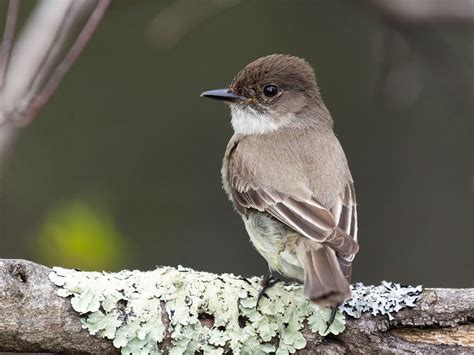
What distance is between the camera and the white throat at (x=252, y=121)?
608cm

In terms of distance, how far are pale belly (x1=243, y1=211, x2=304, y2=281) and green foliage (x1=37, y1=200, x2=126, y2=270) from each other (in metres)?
0.87

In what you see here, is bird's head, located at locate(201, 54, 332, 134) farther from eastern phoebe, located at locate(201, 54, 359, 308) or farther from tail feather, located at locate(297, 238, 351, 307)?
tail feather, located at locate(297, 238, 351, 307)

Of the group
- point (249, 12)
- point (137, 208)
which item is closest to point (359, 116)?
point (249, 12)

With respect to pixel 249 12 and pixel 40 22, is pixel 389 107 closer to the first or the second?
pixel 249 12

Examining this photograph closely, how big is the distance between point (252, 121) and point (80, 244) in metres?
1.46

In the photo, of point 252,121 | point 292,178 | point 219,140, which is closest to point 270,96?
Answer: point 252,121

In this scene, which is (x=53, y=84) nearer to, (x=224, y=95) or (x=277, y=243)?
(x=277, y=243)

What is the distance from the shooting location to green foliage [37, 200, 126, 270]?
17.9ft

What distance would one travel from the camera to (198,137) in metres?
8.27

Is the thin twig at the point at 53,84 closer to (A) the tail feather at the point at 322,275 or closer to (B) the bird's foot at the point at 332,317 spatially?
(A) the tail feather at the point at 322,275

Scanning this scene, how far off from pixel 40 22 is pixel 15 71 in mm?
382

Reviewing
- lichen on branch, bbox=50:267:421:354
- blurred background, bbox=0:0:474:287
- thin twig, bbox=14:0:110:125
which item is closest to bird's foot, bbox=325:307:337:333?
lichen on branch, bbox=50:267:421:354

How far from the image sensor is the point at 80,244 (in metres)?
5.48

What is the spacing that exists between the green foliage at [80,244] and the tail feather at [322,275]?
126 centimetres
